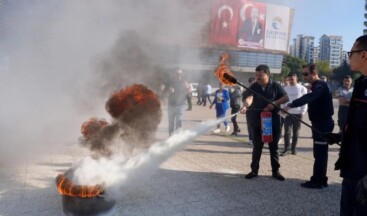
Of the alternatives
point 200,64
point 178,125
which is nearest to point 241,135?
point 178,125

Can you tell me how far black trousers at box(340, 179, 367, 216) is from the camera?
8.43 ft

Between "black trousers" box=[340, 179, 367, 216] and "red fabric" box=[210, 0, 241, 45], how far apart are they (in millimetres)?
2986

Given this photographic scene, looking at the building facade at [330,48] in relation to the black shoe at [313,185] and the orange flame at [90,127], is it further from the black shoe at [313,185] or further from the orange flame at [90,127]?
the orange flame at [90,127]

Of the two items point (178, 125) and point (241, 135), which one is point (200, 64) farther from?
point (241, 135)

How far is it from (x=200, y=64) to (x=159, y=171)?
86.4 inches

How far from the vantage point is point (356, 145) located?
253 centimetres

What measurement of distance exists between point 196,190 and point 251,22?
2.76 m

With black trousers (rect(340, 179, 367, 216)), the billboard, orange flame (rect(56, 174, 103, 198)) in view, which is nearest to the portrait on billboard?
the billboard

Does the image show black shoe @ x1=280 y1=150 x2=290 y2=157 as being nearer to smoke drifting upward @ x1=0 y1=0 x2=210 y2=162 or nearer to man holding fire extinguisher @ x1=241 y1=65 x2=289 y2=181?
man holding fire extinguisher @ x1=241 y1=65 x2=289 y2=181

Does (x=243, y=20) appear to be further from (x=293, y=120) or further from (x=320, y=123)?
(x=293, y=120)

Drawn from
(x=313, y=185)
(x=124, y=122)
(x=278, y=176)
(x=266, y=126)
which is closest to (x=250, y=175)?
(x=278, y=176)

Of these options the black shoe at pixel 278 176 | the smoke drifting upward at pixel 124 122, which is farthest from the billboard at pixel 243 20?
the black shoe at pixel 278 176

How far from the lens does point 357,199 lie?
2414 millimetres

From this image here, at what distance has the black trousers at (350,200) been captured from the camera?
8.43ft
